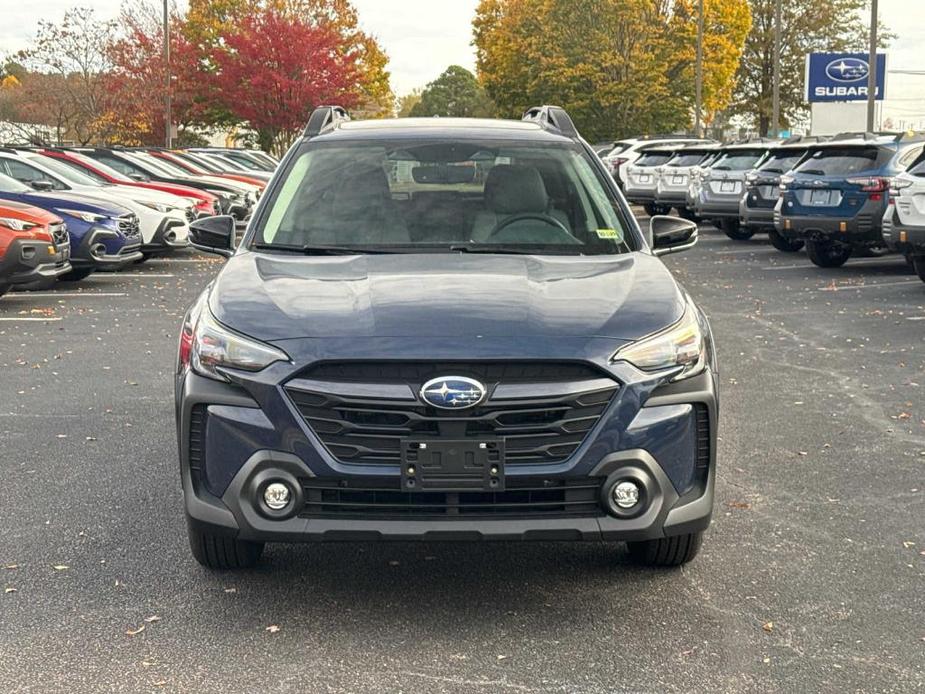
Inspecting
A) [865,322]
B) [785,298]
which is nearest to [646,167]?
[785,298]

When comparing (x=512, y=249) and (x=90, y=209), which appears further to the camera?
(x=90, y=209)

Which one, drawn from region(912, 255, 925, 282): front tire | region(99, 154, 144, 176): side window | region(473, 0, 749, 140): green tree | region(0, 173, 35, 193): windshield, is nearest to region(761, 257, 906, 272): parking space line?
region(912, 255, 925, 282): front tire

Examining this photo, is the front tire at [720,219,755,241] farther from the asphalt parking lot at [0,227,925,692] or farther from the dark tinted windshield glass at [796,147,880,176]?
the asphalt parking lot at [0,227,925,692]

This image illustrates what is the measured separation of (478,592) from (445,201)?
5.79 ft

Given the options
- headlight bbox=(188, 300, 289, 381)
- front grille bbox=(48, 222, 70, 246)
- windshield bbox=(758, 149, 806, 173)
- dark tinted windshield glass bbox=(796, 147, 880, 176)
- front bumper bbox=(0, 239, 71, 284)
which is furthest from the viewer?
windshield bbox=(758, 149, 806, 173)

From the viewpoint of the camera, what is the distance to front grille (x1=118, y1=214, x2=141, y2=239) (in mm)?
16641

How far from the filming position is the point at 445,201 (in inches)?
224

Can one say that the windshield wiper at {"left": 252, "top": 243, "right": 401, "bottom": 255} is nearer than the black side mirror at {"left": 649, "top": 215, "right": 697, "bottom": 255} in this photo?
Yes

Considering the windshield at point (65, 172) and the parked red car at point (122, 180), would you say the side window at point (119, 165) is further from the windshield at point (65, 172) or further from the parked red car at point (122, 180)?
the windshield at point (65, 172)

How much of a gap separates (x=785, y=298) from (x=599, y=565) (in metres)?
10.1

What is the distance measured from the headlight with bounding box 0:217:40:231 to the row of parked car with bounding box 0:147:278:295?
0.01 meters

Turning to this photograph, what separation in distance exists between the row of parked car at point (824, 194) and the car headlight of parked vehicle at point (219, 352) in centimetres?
1089

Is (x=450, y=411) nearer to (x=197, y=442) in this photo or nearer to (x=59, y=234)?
(x=197, y=442)

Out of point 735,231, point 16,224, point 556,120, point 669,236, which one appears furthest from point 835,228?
point 669,236
